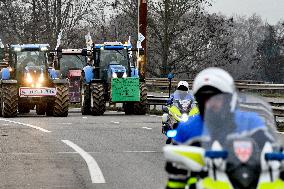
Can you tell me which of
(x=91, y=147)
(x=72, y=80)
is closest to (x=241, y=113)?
(x=91, y=147)

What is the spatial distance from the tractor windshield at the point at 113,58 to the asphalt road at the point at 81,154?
19.9 ft

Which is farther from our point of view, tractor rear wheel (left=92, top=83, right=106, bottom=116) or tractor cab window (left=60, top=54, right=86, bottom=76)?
tractor cab window (left=60, top=54, right=86, bottom=76)

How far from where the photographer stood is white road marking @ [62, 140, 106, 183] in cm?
1405

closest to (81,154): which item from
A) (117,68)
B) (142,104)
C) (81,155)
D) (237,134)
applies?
(81,155)

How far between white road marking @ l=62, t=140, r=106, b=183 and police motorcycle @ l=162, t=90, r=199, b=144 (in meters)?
1.71

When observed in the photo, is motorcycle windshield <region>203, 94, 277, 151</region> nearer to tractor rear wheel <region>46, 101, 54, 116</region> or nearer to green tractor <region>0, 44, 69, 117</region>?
green tractor <region>0, 44, 69, 117</region>

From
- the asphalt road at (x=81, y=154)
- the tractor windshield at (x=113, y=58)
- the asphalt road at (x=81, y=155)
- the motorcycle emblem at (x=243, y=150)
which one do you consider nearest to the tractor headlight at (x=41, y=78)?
the tractor windshield at (x=113, y=58)

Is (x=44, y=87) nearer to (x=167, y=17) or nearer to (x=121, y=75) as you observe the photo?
(x=121, y=75)

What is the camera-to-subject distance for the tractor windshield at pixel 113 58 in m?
35.3

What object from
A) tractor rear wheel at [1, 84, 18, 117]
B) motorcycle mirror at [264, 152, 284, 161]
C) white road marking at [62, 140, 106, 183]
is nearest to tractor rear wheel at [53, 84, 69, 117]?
tractor rear wheel at [1, 84, 18, 117]

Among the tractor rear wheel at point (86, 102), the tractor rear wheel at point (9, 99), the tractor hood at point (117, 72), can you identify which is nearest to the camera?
the tractor rear wheel at point (9, 99)

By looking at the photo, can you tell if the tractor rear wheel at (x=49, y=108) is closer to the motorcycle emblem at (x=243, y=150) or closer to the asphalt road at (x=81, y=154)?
the asphalt road at (x=81, y=154)

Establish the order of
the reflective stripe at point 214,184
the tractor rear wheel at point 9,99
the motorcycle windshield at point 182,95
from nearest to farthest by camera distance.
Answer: the reflective stripe at point 214,184, the motorcycle windshield at point 182,95, the tractor rear wheel at point 9,99

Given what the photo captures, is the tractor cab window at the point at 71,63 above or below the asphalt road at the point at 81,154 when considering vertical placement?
above
